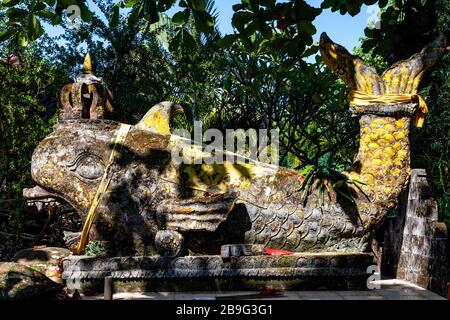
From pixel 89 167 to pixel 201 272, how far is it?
6.02ft

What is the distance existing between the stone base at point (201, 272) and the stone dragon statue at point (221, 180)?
27cm

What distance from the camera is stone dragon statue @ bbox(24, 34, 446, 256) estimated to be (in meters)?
7.06

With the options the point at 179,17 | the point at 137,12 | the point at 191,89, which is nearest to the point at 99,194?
the point at 137,12

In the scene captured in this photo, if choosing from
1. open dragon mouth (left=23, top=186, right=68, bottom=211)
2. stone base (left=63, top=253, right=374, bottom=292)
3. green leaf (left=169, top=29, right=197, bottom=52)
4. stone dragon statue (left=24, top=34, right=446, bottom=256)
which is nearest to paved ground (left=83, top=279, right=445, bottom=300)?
stone base (left=63, top=253, right=374, bottom=292)

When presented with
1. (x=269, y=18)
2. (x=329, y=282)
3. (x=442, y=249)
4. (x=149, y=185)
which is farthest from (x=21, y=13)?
(x=442, y=249)

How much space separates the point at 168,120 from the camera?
7605 millimetres

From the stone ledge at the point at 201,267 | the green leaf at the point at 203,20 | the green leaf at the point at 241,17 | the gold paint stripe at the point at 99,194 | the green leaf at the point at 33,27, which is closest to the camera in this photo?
the green leaf at the point at 203,20

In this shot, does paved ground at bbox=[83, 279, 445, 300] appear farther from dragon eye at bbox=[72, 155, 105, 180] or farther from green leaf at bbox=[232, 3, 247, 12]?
green leaf at bbox=[232, 3, 247, 12]

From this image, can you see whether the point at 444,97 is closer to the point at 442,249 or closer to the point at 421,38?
the point at 421,38

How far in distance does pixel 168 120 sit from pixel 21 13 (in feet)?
8.86

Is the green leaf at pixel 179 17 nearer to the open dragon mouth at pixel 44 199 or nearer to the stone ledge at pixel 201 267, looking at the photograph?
the stone ledge at pixel 201 267

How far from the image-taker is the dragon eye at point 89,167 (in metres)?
7.15

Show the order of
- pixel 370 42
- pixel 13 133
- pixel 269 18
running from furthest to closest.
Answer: pixel 13 133 < pixel 370 42 < pixel 269 18

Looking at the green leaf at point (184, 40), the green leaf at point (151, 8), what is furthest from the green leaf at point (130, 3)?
the green leaf at point (184, 40)
